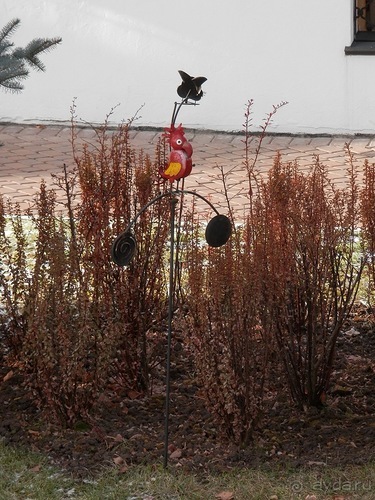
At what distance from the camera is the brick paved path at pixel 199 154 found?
31.8 feet

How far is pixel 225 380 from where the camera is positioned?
4656mm

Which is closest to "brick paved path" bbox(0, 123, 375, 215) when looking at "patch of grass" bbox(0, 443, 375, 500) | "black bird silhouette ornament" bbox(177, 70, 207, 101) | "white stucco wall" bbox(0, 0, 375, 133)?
"white stucco wall" bbox(0, 0, 375, 133)

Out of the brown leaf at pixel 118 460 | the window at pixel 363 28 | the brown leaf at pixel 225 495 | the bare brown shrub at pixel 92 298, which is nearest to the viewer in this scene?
the brown leaf at pixel 225 495

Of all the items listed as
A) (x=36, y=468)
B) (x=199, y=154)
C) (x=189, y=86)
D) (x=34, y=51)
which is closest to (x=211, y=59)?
(x=199, y=154)

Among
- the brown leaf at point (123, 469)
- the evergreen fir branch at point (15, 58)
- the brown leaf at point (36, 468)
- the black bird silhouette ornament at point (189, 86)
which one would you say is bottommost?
the brown leaf at point (36, 468)

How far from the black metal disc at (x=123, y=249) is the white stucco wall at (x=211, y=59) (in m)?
6.93

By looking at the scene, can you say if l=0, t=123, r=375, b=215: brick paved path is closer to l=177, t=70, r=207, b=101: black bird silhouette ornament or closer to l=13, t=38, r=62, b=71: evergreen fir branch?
l=13, t=38, r=62, b=71: evergreen fir branch

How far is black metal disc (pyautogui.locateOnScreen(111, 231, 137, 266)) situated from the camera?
445 cm

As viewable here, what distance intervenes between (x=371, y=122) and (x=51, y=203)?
635 centimetres

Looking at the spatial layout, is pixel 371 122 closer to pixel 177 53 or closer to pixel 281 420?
pixel 177 53

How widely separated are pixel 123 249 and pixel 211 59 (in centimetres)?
707

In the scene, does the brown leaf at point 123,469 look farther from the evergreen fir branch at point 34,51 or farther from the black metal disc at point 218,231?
the evergreen fir branch at point 34,51

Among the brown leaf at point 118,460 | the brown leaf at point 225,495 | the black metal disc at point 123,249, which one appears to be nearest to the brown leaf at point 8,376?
the brown leaf at point 118,460

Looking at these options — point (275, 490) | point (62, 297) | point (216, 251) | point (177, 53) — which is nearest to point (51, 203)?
point (62, 297)
